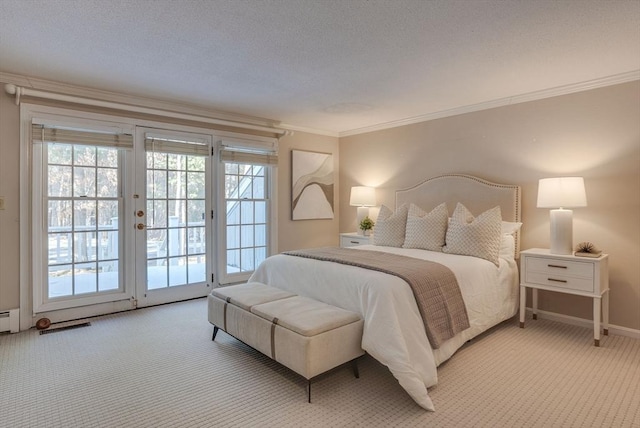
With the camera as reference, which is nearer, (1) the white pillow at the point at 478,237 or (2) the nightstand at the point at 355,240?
(1) the white pillow at the point at 478,237

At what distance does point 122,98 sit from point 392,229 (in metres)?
3.14

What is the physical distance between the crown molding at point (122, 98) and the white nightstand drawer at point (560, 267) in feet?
11.3

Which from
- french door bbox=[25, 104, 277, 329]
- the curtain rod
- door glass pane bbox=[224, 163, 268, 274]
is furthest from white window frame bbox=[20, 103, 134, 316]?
door glass pane bbox=[224, 163, 268, 274]

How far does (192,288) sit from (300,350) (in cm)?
260

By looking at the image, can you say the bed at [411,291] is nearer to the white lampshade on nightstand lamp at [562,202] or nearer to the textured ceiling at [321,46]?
the white lampshade on nightstand lamp at [562,202]

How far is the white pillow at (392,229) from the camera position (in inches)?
153

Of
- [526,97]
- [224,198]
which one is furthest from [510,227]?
[224,198]

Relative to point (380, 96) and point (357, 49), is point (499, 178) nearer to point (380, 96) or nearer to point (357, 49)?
point (380, 96)

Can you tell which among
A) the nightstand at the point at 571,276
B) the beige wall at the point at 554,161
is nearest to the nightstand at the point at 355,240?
the beige wall at the point at 554,161

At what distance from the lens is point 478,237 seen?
3.25m

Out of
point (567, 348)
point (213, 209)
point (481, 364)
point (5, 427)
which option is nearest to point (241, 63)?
Answer: point (213, 209)

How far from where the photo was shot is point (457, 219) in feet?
11.7

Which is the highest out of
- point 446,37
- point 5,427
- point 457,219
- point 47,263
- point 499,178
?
point 446,37

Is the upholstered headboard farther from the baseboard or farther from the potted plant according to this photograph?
the baseboard
